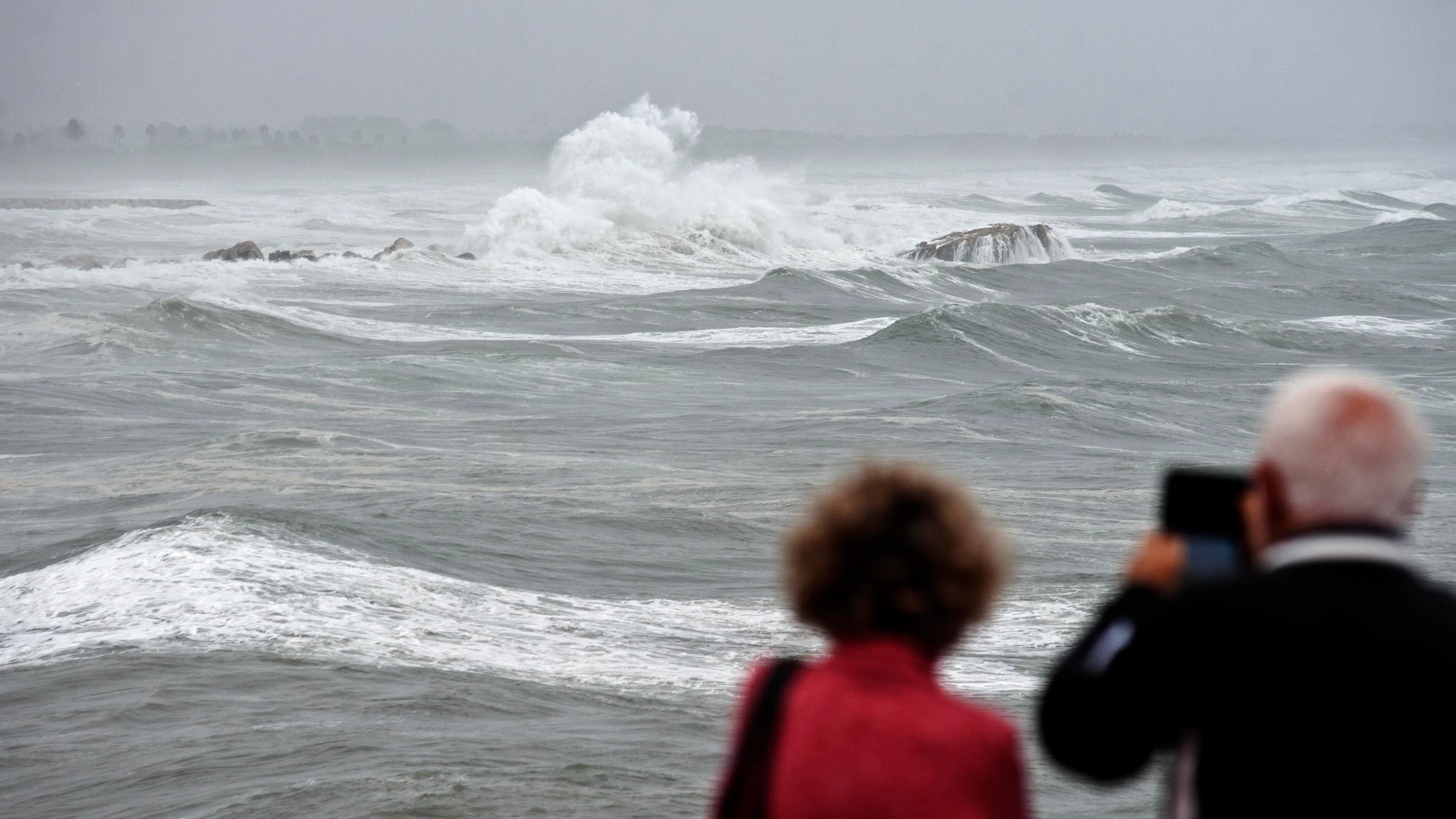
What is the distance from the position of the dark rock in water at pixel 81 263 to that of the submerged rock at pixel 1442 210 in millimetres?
45893

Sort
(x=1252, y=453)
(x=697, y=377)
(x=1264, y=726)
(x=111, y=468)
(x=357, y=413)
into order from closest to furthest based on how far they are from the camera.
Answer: (x=1264, y=726)
(x=111, y=468)
(x=1252, y=453)
(x=357, y=413)
(x=697, y=377)

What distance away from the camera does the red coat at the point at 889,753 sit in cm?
162

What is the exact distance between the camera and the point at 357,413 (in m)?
16.8

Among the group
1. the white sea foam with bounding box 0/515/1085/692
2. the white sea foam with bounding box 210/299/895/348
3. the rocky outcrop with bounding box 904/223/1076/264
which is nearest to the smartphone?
the white sea foam with bounding box 0/515/1085/692

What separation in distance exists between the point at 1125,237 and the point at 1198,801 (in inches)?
2230

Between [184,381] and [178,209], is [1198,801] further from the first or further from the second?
[178,209]

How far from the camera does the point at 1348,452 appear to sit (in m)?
1.59

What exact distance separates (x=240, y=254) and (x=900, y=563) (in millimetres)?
40909

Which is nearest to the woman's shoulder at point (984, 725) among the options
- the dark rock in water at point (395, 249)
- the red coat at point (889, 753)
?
the red coat at point (889, 753)

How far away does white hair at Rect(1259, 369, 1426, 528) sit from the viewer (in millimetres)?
1594

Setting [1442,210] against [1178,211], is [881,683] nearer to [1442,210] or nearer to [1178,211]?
[1442,210]

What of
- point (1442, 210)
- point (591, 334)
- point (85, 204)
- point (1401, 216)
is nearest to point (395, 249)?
point (591, 334)

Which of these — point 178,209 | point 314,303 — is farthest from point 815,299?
point 178,209

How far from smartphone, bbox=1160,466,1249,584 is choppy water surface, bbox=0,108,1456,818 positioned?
401cm
